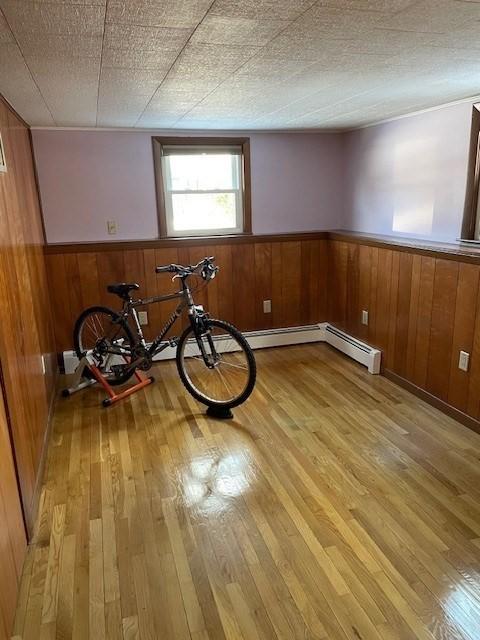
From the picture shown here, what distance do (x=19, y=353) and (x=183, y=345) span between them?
4.08 ft

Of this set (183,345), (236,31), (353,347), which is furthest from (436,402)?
(236,31)

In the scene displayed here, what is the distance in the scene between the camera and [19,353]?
2186mm

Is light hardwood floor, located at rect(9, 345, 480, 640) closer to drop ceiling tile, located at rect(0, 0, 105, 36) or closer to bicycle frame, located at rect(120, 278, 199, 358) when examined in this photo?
bicycle frame, located at rect(120, 278, 199, 358)

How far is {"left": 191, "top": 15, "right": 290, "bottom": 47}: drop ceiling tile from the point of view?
1506 mm

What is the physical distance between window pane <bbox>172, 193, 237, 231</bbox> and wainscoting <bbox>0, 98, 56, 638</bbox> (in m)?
1.23

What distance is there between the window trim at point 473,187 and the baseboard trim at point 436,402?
109cm

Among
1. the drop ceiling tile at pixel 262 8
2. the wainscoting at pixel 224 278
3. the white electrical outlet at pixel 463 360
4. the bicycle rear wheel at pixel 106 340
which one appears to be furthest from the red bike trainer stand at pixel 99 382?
the drop ceiling tile at pixel 262 8

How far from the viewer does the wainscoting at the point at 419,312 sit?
9.08ft

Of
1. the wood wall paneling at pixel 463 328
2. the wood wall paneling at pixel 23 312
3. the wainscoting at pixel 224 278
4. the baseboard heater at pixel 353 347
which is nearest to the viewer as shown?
the wood wall paneling at pixel 23 312

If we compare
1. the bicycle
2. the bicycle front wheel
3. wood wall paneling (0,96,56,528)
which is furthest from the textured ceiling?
the bicycle front wheel

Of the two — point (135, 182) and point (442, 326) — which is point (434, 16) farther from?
point (135, 182)

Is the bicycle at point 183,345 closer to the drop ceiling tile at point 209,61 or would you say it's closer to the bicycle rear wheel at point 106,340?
the bicycle rear wheel at point 106,340

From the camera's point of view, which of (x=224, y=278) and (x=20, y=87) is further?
(x=224, y=278)

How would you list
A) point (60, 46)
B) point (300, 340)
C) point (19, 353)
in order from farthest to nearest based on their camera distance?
point (300, 340)
point (19, 353)
point (60, 46)
